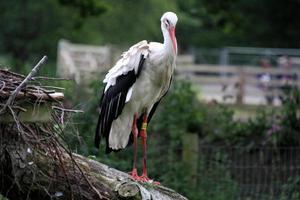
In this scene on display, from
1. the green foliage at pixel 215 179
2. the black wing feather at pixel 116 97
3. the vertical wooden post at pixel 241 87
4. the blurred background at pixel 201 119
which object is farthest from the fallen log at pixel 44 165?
the vertical wooden post at pixel 241 87

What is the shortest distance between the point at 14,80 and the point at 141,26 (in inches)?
1180

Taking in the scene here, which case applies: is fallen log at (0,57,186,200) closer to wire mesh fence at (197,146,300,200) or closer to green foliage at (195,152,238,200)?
green foliage at (195,152,238,200)

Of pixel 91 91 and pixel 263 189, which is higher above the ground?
pixel 91 91

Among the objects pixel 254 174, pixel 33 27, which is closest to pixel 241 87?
pixel 254 174

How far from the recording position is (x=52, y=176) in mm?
5930

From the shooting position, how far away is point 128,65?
8.22m

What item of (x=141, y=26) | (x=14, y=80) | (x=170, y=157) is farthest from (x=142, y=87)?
(x=141, y=26)

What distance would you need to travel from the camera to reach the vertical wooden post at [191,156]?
9.90 meters

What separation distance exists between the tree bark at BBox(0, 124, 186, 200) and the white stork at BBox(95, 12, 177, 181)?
1.80 m

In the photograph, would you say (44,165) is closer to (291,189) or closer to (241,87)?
(291,189)

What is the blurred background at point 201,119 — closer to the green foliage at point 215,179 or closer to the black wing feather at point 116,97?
the green foliage at point 215,179

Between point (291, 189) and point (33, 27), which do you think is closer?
point (291, 189)

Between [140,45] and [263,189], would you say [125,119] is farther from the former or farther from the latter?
[263,189]

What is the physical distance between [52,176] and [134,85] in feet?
8.68
